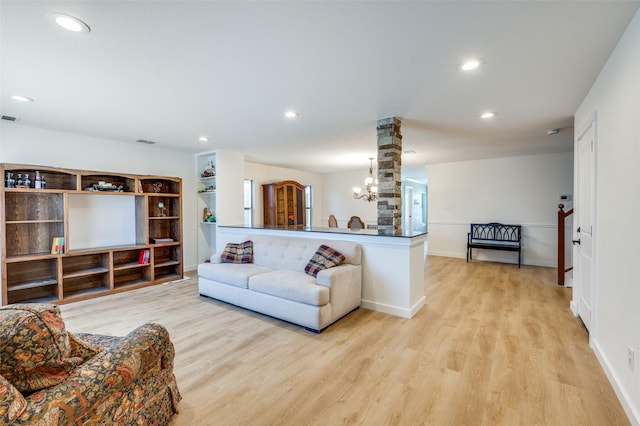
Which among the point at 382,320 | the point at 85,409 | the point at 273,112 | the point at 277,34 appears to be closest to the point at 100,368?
the point at 85,409

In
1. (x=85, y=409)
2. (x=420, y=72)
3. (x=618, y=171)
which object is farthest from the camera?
(x=420, y=72)

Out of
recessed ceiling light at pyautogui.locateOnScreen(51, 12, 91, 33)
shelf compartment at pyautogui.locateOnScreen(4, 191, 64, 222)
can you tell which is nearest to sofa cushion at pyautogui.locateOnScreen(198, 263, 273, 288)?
shelf compartment at pyautogui.locateOnScreen(4, 191, 64, 222)

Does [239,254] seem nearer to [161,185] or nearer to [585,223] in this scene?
[161,185]

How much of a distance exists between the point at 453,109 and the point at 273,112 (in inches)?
80.0

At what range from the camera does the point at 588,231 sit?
272 cm

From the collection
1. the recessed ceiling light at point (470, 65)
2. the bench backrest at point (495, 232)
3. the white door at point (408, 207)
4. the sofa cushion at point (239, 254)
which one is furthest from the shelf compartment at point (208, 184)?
the white door at point (408, 207)

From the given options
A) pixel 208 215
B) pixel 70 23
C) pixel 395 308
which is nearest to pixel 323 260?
pixel 395 308

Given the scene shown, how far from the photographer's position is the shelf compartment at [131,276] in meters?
4.52

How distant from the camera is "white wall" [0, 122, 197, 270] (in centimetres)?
376

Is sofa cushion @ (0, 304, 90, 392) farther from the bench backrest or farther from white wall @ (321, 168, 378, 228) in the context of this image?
white wall @ (321, 168, 378, 228)

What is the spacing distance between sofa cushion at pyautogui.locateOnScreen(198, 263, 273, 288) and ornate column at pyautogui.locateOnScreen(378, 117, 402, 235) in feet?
5.34

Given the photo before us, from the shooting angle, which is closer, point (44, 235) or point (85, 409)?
point (85, 409)

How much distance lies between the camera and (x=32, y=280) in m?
3.81

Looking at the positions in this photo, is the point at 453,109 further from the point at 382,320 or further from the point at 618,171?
the point at 382,320
